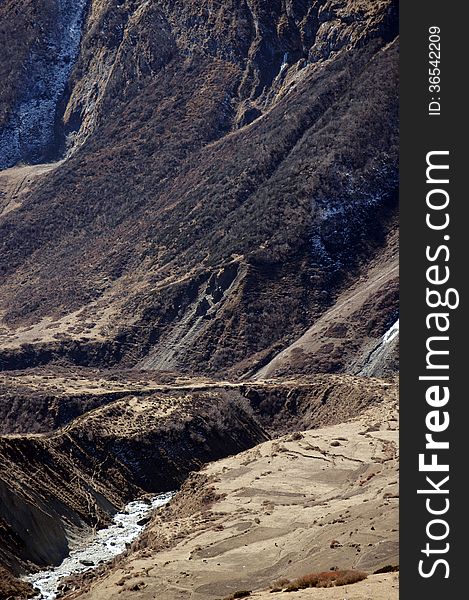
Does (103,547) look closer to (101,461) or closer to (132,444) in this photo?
(101,461)

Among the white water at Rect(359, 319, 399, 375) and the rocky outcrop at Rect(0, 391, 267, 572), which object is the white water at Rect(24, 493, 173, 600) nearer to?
the rocky outcrop at Rect(0, 391, 267, 572)

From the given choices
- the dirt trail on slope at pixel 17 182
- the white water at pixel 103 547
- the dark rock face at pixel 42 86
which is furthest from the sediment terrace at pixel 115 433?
the dark rock face at pixel 42 86

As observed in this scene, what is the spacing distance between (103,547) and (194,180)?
90.3 meters

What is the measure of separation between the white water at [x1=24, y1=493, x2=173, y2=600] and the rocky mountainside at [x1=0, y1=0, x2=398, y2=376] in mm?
41094

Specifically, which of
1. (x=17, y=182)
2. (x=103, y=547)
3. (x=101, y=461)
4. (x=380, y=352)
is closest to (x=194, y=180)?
(x=17, y=182)

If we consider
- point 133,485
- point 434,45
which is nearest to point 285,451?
point 133,485

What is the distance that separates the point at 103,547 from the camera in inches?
2438

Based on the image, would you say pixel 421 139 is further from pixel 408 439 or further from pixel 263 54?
pixel 263 54

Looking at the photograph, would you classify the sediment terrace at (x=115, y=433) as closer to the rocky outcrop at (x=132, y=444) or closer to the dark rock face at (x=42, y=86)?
the rocky outcrop at (x=132, y=444)

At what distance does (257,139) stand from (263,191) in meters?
13.3

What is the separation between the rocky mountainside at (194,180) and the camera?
123688 mm

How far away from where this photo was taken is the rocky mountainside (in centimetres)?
12369

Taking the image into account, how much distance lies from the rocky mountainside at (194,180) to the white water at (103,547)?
4109cm

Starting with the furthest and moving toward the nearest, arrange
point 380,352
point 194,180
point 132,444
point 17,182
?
point 17,182
point 194,180
point 380,352
point 132,444
